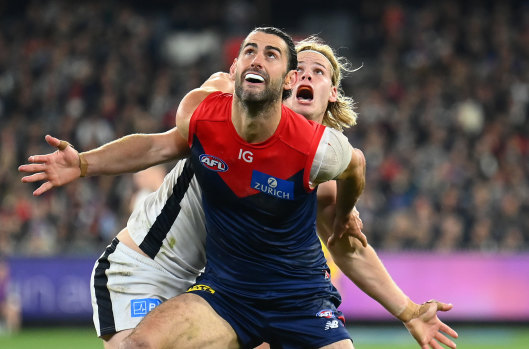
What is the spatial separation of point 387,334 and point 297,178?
8.96 meters

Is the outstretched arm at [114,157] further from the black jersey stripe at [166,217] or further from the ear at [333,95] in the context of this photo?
the ear at [333,95]

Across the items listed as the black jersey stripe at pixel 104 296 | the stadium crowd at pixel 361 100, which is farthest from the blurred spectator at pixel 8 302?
the black jersey stripe at pixel 104 296

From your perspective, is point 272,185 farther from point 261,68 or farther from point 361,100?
point 361,100

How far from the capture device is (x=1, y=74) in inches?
697

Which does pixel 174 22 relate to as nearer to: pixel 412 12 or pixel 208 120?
pixel 412 12

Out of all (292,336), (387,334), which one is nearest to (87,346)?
(387,334)

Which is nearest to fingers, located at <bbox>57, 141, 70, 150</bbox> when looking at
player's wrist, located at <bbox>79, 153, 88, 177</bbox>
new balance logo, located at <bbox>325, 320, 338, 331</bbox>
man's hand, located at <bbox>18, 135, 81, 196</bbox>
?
man's hand, located at <bbox>18, 135, 81, 196</bbox>

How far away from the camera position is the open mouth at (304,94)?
230 inches

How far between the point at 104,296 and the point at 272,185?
1.33 metres

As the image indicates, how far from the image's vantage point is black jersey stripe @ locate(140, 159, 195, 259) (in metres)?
5.39

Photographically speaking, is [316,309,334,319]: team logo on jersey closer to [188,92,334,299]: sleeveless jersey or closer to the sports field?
[188,92,334,299]: sleeveless jersey

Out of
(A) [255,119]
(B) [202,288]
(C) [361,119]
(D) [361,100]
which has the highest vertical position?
(D) [361,100]

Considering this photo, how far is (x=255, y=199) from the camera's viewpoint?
4.91m

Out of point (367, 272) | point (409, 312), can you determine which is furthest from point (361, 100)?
point (409, 312)
